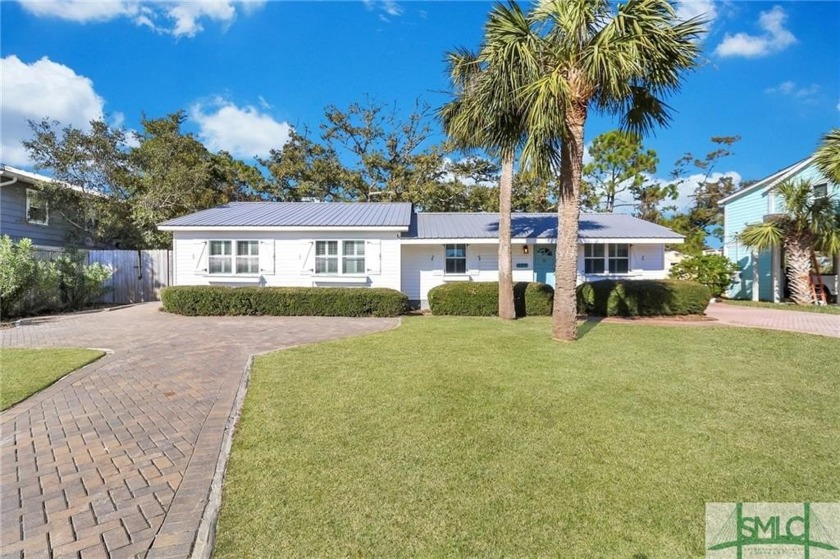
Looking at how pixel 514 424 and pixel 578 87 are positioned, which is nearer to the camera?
pixel 514 424

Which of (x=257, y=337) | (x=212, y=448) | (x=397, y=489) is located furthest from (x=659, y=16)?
(x=257, y=337)

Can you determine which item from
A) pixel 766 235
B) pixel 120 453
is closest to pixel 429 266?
pixel 120 453

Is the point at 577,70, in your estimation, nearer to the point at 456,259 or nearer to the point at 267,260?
the point at 456,259

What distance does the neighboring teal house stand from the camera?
16.9m

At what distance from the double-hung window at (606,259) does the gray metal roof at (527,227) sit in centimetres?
59

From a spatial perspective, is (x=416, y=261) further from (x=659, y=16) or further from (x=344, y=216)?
(x=659, y=16)

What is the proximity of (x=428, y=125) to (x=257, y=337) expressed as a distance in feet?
75.9

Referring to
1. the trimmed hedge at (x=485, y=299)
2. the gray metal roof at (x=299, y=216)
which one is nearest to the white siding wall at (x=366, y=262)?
the gray metal roof at (x=299, y=216)

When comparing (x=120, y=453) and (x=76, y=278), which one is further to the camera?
(x=76, y=278)

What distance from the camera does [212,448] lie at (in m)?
3.71

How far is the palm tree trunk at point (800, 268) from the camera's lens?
621 inches

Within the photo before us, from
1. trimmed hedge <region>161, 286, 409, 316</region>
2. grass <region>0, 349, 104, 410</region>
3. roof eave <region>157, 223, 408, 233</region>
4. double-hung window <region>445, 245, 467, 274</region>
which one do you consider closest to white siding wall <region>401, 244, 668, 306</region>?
double-hung window <region>445, 245, 467, 274</region>

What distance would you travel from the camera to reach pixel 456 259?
15.9 m

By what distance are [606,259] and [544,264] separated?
104 inches
